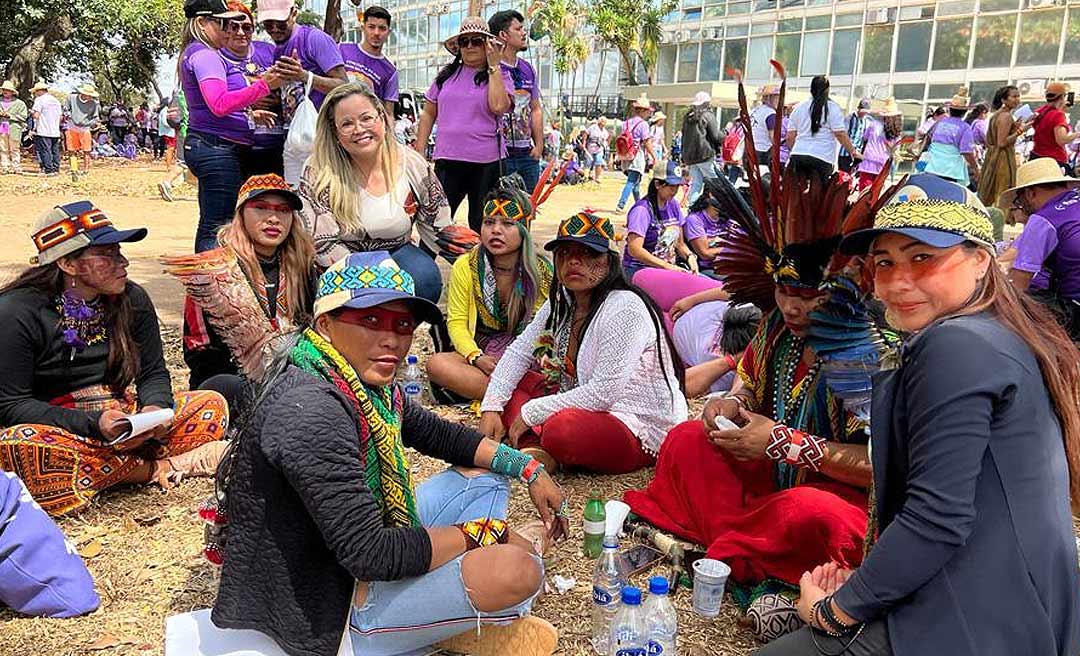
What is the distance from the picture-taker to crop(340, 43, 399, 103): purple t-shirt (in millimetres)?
6566

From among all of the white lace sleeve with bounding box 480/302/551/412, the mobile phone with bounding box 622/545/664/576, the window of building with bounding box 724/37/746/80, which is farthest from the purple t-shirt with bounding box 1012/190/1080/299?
the window of building with bounding box 724/37/746/80

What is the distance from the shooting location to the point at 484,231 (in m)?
4.90

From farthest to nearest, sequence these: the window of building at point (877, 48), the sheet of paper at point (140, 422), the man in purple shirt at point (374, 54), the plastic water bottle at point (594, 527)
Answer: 1. the window of building at point (877, 48)
2. the man in purple shirt at point (374, 54)
3. the sheet of paper at point (140, 422)
4. the plastic water bottle at point (594, 527)

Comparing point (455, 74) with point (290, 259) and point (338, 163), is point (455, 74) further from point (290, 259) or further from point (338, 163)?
point (290, 259)


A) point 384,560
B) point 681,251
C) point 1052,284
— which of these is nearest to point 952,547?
point 384,560

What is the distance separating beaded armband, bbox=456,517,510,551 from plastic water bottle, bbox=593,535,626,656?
601 millimetres

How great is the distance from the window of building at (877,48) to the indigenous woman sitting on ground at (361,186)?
2733 cm

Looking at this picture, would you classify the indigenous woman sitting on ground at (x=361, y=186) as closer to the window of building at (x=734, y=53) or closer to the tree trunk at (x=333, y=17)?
the tree trunk at (x=333, y=17)

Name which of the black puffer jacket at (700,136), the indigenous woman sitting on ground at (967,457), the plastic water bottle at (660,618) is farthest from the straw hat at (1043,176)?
the black puffer jacket at (700,136)

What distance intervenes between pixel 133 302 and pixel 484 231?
6.37 ft

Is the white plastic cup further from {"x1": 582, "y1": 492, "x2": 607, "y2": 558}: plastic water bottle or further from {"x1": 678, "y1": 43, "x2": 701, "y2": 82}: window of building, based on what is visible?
{"x1": 678, "y1": 43, "x2": 701, "y2": 82}: window of building

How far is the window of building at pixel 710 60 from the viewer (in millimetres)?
34781

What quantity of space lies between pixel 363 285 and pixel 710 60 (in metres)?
35.8

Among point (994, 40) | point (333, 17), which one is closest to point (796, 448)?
point (333, 17)
